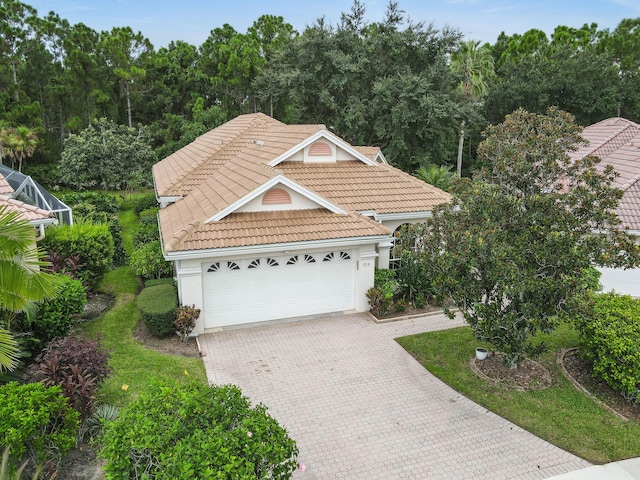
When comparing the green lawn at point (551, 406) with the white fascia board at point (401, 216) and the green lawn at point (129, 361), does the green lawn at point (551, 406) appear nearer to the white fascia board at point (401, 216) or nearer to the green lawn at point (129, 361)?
the white fascia board at point (401, 216)

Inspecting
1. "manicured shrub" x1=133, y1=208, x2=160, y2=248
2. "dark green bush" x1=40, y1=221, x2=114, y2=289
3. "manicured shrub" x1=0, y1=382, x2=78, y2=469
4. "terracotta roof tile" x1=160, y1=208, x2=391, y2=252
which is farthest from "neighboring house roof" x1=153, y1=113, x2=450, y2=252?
"manicured shrub" x1=0, y1=382, x2=78, y2=469

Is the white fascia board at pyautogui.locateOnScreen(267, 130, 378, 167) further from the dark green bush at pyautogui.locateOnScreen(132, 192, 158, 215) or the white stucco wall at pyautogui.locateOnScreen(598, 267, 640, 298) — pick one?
the dark green bush at pyautogui.locateOnScreen(132, 192, 158, 215)

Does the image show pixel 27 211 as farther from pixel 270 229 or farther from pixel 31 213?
pixel 270 229

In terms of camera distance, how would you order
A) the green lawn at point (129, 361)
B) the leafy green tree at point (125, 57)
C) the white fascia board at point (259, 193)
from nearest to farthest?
the green lawn at point (129, 361) < the white fascia board at point (259, 193) < the leafy green tree at point (125, 57)

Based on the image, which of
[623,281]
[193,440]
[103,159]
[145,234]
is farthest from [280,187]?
[103,159]

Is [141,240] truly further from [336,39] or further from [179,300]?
[336,39]

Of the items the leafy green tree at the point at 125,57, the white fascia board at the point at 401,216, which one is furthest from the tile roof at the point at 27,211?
the leafy green tree at the point at 125,57
